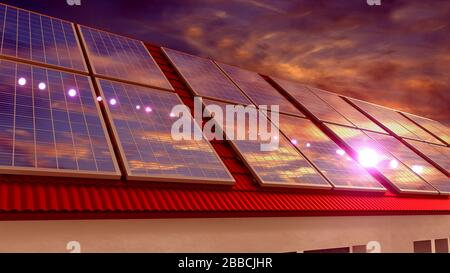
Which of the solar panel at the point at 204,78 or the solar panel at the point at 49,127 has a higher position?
the solar panel at the point at 204,78

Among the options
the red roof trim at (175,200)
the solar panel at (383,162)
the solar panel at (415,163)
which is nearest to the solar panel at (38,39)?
the red roof trim at (175,200)

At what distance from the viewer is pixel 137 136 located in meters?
8.91

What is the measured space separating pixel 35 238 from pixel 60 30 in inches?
330

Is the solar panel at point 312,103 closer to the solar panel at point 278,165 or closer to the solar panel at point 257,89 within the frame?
the solar panel at point 257,89

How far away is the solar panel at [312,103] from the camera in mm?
16656

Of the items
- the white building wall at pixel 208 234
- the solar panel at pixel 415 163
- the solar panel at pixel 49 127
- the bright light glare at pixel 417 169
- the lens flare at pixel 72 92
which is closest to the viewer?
the white building wall at pixel 208 234

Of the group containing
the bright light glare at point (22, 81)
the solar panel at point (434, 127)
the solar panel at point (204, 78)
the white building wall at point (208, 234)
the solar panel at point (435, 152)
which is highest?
the solar panel at point (434, 127)

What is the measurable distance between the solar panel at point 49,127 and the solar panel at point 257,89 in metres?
7.02

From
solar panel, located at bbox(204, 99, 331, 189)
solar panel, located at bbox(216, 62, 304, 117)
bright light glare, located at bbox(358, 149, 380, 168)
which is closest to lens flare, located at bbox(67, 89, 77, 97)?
solar panel, located at bbox(204, 99, 331, 189)

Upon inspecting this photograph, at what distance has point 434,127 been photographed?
25.8 m

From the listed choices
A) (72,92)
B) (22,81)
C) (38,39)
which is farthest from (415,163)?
(22,81)
